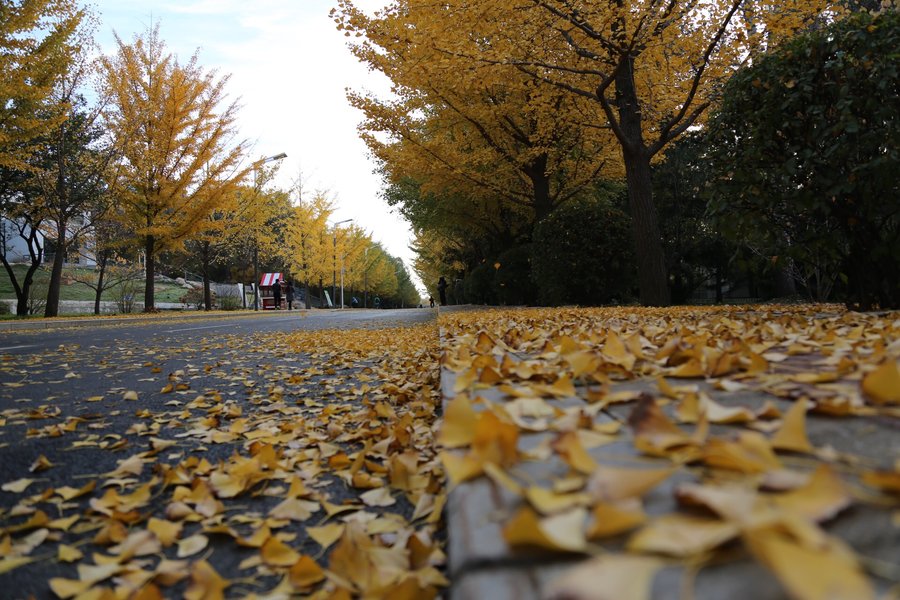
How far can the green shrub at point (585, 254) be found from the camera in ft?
32.7


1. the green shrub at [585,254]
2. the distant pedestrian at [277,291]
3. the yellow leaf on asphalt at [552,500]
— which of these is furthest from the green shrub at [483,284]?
the distant pedestrian at [277,291]

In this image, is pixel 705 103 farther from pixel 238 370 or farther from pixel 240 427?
pixel 240 427

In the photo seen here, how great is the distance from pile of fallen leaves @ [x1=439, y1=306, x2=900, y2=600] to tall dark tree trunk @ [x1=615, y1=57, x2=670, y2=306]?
23.2 ft

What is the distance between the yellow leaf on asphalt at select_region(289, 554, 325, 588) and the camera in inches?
49.0

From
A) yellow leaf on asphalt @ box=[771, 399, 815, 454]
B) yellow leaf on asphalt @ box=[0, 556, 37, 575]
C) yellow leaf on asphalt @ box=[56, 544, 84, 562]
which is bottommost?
yellow leaf on asphalt @ box=[0, 556, 37, 575]

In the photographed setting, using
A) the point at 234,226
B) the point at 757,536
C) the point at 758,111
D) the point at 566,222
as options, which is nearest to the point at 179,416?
the point at 757,536

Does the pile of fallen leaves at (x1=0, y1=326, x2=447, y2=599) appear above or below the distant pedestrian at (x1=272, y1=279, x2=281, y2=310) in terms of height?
below

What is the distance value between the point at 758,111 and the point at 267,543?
5.19 m

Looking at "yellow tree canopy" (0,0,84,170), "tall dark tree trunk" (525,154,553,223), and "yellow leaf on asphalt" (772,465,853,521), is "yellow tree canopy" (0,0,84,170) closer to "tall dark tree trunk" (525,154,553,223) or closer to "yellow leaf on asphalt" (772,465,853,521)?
"tall dark tree trunk" (525,154,553,223)

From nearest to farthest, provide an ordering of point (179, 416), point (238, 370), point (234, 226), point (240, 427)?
1. point (240, 427)
2. point (179, 416)
3. point (238, 370)
4. point (234, 226)

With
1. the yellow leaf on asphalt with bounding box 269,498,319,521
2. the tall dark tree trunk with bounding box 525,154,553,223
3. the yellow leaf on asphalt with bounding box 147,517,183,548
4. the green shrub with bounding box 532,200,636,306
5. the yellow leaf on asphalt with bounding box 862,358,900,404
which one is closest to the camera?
the yellow leaf on asphalt with bounding box 862,358,900,404

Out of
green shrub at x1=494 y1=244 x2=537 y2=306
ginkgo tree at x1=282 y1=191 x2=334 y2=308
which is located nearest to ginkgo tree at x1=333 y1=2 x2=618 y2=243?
green shrub at x1=494 y1=244 x2=537 y2=306

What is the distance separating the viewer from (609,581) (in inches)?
24.9

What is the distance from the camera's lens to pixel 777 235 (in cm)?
526
